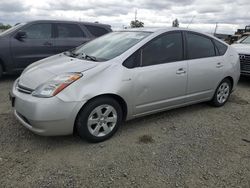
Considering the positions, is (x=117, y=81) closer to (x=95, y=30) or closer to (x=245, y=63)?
(x=95, y=30)

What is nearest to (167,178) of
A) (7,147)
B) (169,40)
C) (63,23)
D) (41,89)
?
(41,89)

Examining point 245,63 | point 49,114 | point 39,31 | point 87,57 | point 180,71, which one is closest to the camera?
point 49,114

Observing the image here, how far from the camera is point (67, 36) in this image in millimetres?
7703

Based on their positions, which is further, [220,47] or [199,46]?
[220,47]

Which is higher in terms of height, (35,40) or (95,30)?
(95,30)

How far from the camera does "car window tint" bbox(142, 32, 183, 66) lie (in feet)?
13.1

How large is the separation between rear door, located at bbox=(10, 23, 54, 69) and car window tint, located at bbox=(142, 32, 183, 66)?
4079 millimetres

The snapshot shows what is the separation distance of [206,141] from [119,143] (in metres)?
1.22

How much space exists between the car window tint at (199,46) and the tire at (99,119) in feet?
5.72

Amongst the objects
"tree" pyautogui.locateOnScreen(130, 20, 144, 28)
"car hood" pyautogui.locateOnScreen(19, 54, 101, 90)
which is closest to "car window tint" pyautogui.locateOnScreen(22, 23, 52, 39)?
"car hood" pyautogui.locateOnScreen(19, 54, 101, 90)

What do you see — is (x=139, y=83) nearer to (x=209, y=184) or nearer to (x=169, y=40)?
(x=169, y=40)

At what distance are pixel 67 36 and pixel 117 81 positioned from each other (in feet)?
15.2

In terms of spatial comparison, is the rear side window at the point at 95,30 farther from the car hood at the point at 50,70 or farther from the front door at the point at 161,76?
the car hood at the point at 50,70

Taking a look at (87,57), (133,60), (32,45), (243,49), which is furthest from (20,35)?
(243,49)
